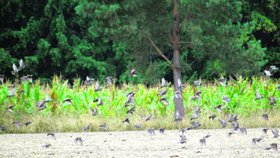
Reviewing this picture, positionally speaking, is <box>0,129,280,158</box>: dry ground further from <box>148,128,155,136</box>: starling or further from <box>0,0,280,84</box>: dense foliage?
<box>0,0,280,84</box>: dense foliage

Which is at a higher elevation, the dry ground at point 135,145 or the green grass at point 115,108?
the green grass at point 115,108

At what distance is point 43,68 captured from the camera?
27.6 meters

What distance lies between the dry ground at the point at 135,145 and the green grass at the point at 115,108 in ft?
2.78

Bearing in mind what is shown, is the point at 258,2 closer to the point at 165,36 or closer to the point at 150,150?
the point at 165,36

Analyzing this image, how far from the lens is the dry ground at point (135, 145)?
325 inches

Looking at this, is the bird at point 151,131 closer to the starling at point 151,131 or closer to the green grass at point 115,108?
the starling at point 151,131

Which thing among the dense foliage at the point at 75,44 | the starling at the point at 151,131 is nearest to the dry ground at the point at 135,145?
the starling at the point at 151,131

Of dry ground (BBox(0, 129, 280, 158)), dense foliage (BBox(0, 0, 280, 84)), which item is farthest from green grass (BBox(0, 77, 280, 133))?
dense foliage (BBox(0, 0, 280, 84))

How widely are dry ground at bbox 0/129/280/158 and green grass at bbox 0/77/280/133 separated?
2.78 feet

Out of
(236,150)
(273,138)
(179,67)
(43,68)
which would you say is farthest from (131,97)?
(43,68)

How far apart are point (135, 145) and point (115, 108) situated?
4299 millimetres

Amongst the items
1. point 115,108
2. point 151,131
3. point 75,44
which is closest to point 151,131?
point 151,131

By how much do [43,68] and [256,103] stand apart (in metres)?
14.9

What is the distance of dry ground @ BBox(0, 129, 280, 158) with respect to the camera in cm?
827
